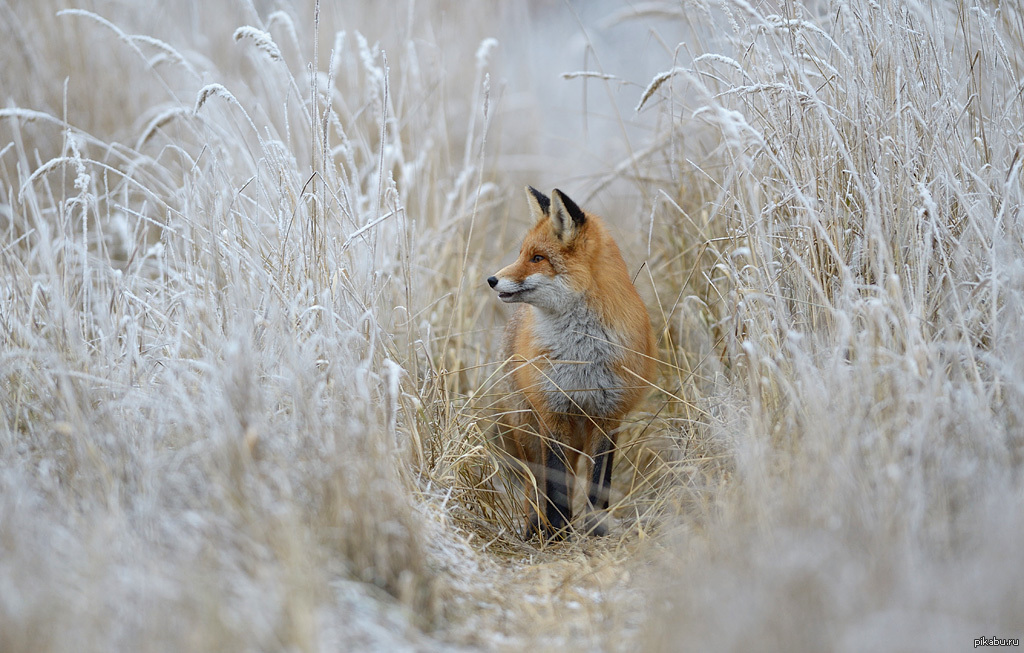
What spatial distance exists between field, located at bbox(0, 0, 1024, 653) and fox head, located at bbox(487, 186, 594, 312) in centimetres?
48

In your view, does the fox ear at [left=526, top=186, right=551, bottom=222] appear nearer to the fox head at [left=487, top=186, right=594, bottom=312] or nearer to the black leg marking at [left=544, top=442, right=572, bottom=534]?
the fox head at [left=487, top=186, right=594, bottom=312]

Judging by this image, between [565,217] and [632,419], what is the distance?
1.18 metres

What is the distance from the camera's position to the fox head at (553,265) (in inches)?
130

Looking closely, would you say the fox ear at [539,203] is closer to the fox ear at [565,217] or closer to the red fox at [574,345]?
the red fox at [574,345]

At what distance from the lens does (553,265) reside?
339cm

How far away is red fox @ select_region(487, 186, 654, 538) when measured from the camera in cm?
338

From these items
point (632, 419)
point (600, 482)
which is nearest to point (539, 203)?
point (632, 419)

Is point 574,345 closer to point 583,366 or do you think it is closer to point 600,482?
point 583,366

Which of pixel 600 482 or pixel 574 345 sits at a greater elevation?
pixel 574 345

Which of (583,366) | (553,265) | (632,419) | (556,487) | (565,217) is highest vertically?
(565,217)

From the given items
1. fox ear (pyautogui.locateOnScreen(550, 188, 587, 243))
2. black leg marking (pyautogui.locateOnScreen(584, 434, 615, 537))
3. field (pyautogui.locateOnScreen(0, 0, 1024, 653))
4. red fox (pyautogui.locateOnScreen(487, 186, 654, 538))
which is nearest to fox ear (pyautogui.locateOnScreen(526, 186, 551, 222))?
red fox (pyautogui.locateOnScreen(487, 186, 654, 538))

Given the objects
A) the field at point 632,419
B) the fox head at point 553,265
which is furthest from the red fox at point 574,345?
the field at point 632,419

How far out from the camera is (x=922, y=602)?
1729 millimetres

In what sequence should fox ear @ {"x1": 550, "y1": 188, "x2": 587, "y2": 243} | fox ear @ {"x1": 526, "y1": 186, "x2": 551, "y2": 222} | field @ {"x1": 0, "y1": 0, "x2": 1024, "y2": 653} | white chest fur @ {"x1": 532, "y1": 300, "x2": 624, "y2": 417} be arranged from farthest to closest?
1. fox ear @ {"x1": 526, "y1": 186, "x2": 551, "y2": 222}
2. white chest fur @ {"x1": 532, "y1": 300, "x2": 624, "y2": 417}
3. fox ear @ {"x1": 550, "y1": 188, "x2": 587, "y2": 243}
4. field @ {"x1": 0, "y1": 0, "x2": 1024, "y2": 653}
